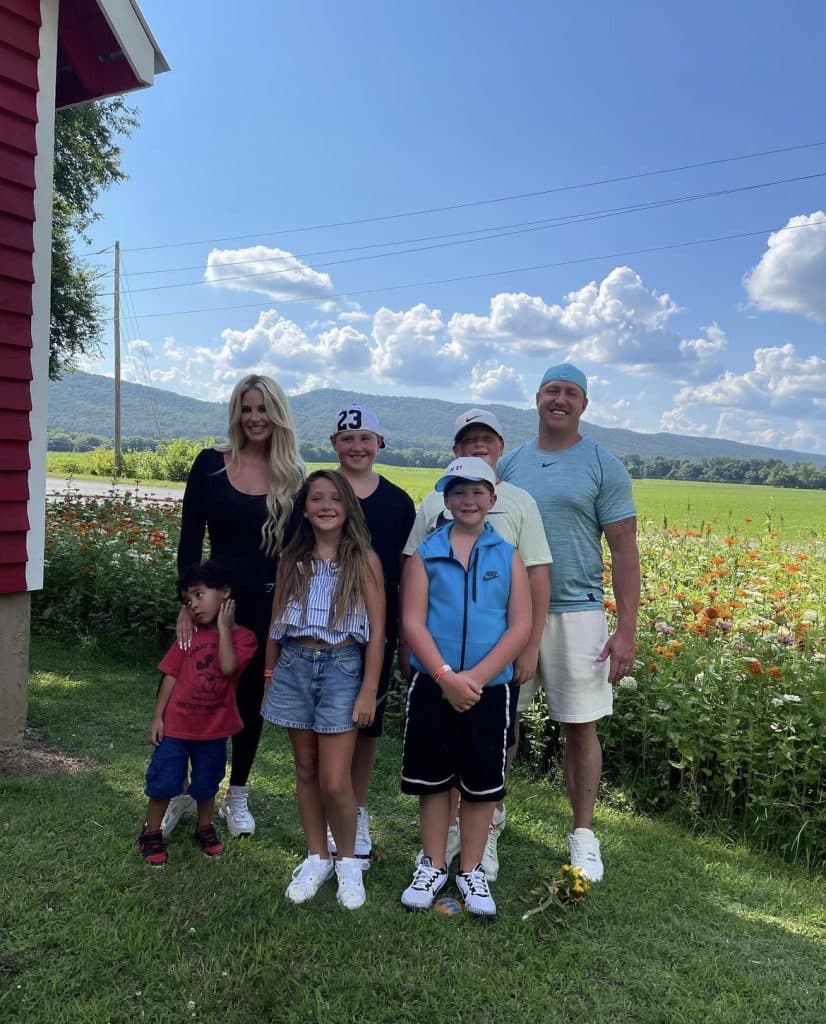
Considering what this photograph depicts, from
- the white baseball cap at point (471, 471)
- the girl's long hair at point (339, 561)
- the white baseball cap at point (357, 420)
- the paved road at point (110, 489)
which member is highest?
the white baseball cap at point (357, 420)

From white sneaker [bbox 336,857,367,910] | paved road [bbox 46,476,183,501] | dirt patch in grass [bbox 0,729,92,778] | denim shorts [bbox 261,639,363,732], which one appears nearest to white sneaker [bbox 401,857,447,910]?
white sneaker [bbox 336,857,367,910]

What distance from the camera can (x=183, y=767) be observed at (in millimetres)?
3088

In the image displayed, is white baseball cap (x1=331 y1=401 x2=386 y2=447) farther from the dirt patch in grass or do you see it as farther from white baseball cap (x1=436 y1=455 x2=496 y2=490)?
the dirt patch in grass

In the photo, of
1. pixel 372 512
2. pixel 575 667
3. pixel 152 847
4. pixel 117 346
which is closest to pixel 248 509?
pixel 372 512

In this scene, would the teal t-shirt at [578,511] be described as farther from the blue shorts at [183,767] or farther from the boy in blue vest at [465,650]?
the blue shorts at [183,767]

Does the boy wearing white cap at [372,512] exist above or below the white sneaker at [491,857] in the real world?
above

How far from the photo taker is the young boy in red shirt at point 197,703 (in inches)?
121

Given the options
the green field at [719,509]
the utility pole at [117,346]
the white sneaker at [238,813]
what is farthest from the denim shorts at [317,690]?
the utility pole at [117,346]

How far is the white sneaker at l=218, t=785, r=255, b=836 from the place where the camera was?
11.0 feet

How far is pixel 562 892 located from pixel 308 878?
0.96 meters

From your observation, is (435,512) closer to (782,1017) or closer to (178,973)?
(178,973)

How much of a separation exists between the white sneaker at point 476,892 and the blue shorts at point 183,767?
1.09 meters

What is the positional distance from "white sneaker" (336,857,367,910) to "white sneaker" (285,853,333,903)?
59 mm

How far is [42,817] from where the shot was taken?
11.0 ft
